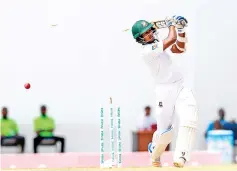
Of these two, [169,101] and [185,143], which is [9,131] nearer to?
[169,101]

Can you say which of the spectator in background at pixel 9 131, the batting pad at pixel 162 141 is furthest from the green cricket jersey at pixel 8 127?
the batting pad at pixel 162 141

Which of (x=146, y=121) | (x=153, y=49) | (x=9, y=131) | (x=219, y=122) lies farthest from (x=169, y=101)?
(x=9, y=131)

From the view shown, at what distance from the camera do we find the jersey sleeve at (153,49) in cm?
695

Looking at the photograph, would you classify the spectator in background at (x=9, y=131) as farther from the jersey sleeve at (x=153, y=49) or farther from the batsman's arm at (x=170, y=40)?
the batsman's arm at (x=170, y=40)

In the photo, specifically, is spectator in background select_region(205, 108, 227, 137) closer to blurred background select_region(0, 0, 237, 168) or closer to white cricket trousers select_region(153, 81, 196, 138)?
blurred background select_region(0, 0, 237, 168)

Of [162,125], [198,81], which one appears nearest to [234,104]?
[198,81]

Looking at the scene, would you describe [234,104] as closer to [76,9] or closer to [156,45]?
[76,9]

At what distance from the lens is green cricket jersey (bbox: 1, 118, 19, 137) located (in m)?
12.4

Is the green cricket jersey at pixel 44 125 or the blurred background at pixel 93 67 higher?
the blurred background at pixel 93 67

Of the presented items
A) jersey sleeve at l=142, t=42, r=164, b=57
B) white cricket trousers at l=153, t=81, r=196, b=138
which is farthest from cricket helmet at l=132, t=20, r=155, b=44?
white cricket trousers at l=153, t=81, r=196, b=138

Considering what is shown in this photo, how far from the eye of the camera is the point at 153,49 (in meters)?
6.99

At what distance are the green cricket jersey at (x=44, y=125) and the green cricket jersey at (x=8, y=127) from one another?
36 centimetres

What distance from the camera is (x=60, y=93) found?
13.0 meters

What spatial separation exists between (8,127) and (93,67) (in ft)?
5.93
